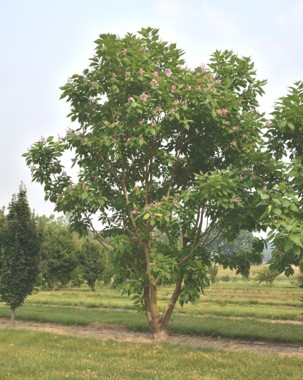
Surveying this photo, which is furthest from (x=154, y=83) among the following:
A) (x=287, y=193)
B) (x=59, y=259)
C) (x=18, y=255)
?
(x=59, y=259)

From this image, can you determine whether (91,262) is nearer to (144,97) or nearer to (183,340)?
(183,340)

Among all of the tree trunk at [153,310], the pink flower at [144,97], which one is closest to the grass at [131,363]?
the tree trunk at [153,310]

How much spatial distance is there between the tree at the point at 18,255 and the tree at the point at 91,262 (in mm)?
26012

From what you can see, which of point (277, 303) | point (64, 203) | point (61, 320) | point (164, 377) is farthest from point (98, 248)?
point (164, 377)

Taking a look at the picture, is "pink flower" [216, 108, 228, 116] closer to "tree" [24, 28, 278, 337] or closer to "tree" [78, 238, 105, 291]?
"tree" [24, 28, 278, 337]

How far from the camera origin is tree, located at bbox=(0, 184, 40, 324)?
1526 cm

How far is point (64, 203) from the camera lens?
408 inches

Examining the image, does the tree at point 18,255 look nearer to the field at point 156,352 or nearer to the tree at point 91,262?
the field at point 156,352

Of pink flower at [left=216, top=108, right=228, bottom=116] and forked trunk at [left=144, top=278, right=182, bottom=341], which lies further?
forked trunk at [left=144, top=278, right=182, bottom=341]

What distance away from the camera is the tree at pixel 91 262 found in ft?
140

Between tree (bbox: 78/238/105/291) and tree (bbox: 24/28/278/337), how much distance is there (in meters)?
30.7

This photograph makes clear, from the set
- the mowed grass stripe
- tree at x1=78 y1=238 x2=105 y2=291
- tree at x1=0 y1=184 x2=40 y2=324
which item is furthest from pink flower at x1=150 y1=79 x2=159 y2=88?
tree at x1=78 y1=238 x2=105 y2=291

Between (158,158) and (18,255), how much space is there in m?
7.08

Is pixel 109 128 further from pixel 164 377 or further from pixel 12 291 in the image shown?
pixel 12 291
